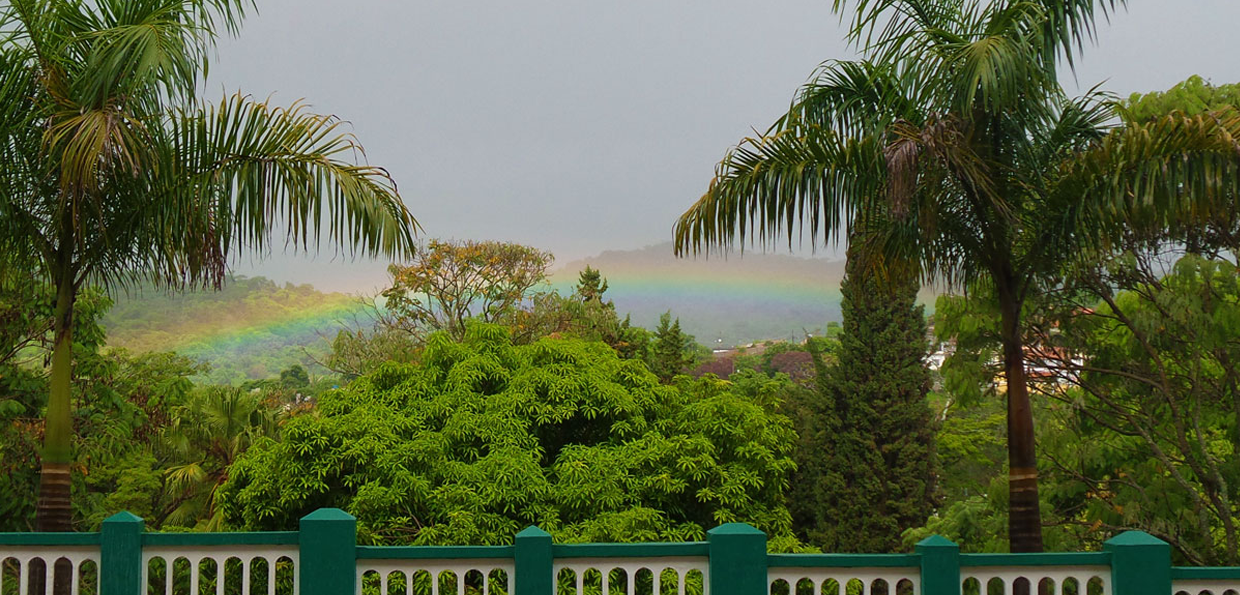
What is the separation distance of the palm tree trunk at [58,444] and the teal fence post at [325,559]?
2.12m

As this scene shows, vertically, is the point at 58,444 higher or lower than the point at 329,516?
higher

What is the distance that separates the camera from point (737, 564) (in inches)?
227

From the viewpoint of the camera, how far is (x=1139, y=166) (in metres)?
7.21

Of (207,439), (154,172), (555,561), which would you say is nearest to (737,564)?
(555,561)

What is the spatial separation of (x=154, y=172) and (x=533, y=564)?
3406 millimetres

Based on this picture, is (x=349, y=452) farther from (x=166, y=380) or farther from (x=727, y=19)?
(x=727, y=19)

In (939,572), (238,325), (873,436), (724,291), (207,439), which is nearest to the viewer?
(939,572)

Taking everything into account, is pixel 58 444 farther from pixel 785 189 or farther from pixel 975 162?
pixel 975 162

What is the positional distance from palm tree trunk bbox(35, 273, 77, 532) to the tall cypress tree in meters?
16.5

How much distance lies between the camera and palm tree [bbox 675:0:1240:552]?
713cm

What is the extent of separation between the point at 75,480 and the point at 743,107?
6202 centimetres

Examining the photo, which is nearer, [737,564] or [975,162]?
[737,564]

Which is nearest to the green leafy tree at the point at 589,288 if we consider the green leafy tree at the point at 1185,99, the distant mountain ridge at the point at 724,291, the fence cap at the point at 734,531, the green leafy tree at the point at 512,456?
the green leafy tree at the point at 512,456

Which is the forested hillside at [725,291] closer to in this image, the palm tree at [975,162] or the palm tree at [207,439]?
the palm tree at [207,439]
